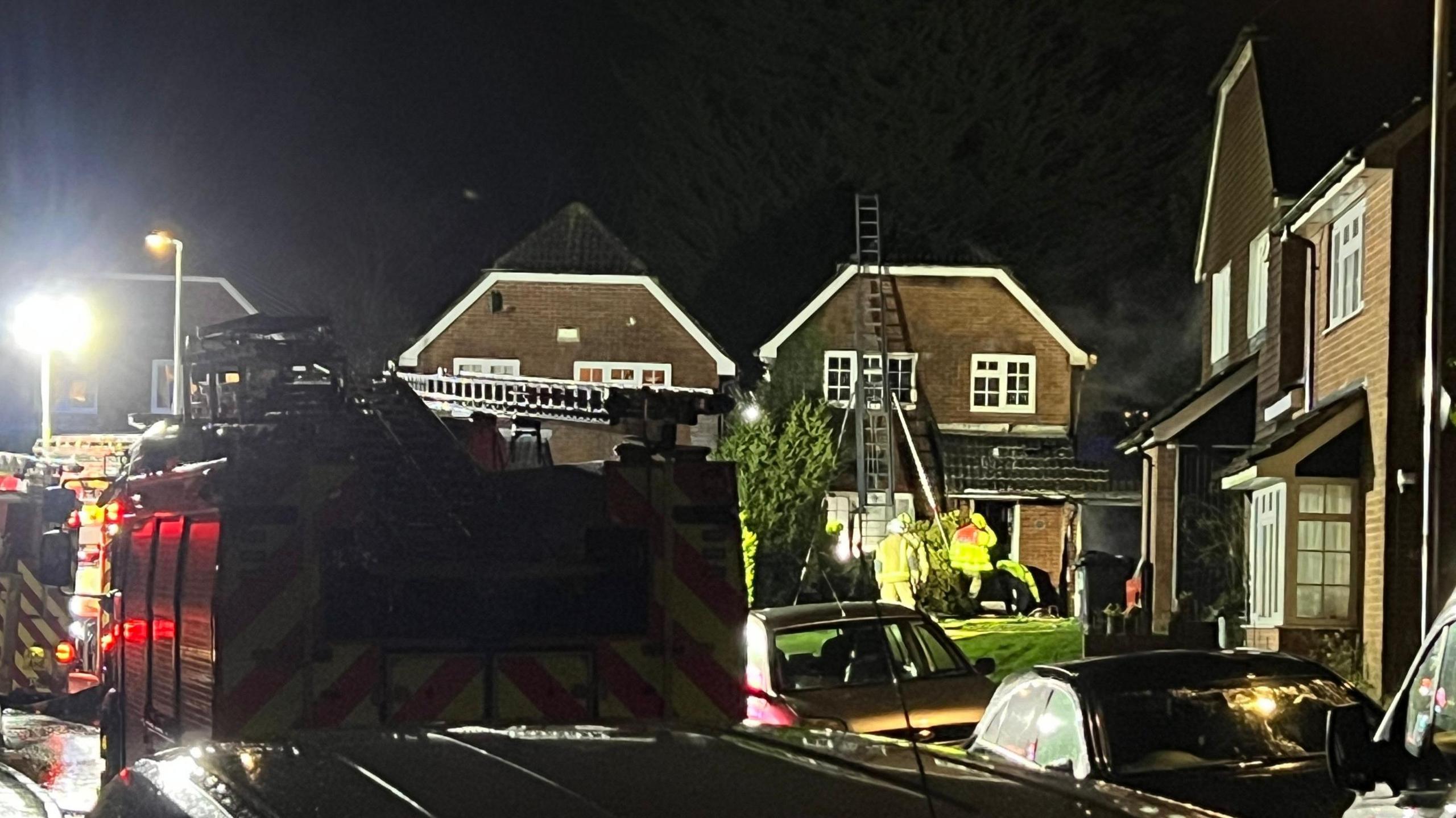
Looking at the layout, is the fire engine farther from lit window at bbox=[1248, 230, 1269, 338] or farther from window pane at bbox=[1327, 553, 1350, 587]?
lit window at bbox=[1248, 230, 1269, 338]

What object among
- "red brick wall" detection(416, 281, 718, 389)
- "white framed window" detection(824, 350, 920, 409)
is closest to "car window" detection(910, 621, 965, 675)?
"white framed window" detection(824, 350, 920, 409)

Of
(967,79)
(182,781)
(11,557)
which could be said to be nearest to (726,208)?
(967,79)

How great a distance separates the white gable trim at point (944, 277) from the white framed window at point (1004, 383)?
0.84 meters

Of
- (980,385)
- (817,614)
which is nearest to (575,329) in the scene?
(980,385)

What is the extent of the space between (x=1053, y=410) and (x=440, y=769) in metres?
41.4

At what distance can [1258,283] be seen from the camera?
2786 centimetres

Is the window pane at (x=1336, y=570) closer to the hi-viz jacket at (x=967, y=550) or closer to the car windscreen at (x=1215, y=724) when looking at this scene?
the hi-viz jacket at (x=967, y=550)

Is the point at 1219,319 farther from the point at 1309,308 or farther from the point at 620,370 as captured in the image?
the point at 620,370

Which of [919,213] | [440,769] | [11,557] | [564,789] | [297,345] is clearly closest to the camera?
[564,789]

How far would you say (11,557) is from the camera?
19141 millimetres

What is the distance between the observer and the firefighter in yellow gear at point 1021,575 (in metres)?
33.9

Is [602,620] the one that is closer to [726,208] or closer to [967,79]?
[967,79]

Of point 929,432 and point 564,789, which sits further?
point 929,432

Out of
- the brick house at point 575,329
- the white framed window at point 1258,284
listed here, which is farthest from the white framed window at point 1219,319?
the brick house at point 575,329
